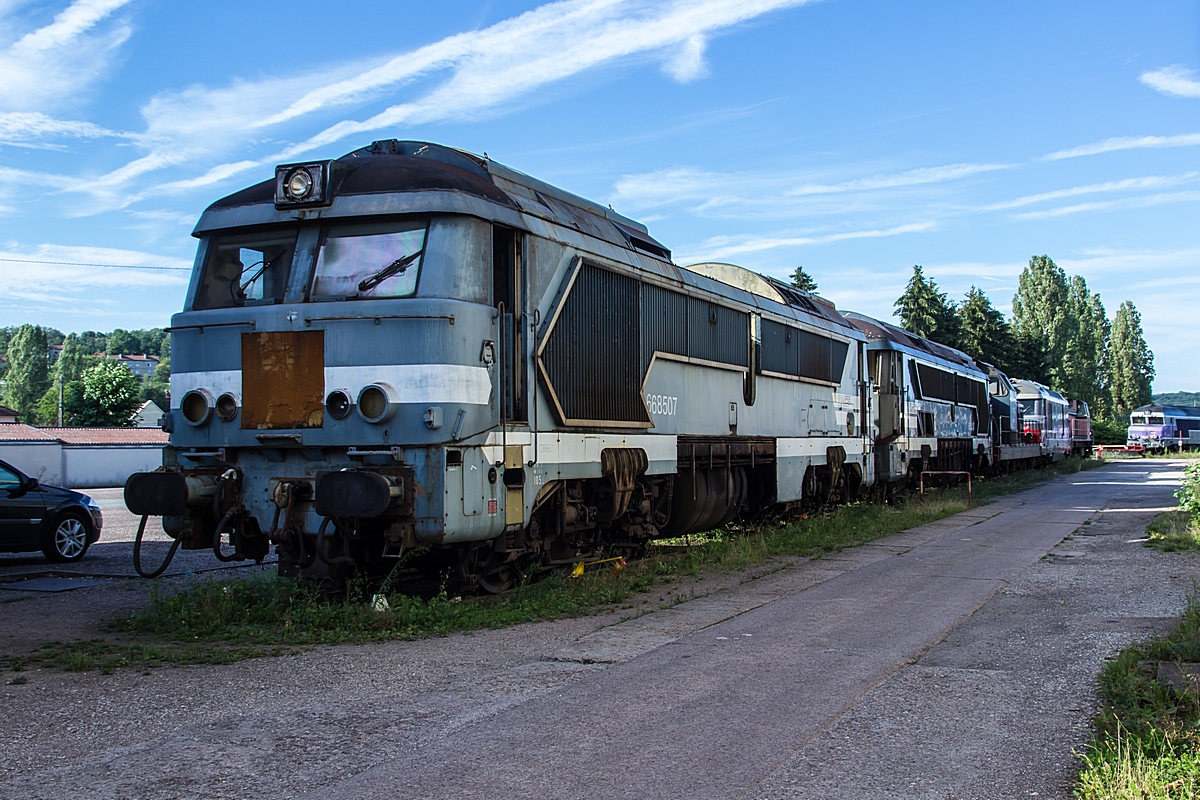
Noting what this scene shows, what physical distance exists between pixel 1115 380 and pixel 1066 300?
14.5 metres

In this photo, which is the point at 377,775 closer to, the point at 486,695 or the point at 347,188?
the point at 486,695

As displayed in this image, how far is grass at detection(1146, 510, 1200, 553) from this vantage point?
1313 cm

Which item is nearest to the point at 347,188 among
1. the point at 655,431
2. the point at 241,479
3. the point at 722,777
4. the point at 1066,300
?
the point at 241,479

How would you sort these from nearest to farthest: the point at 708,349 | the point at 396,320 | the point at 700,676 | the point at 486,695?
the point at 486,695 → the point at 700,676 → the point at 396,320 → the point at 708,349

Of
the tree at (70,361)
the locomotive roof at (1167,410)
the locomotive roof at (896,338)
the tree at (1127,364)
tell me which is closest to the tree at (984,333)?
the locomotive roof at (1167,410)

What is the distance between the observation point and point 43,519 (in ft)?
41.1

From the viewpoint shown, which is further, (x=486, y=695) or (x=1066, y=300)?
(x=1066, y=300)

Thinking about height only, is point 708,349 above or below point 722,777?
above

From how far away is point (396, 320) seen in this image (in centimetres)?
796

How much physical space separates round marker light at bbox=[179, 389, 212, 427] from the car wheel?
211 inches

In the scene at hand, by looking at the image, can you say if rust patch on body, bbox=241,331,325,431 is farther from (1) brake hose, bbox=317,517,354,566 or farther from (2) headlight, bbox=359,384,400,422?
(1) brake hose, bbox=317,517,354,566

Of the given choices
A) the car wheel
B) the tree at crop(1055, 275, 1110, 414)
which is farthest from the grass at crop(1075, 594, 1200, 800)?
the tree at crop(1055, 275, 1110, 414)

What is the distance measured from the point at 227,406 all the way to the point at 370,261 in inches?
68.7

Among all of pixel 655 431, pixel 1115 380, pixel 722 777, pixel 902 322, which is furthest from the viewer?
pixel 1115 380
